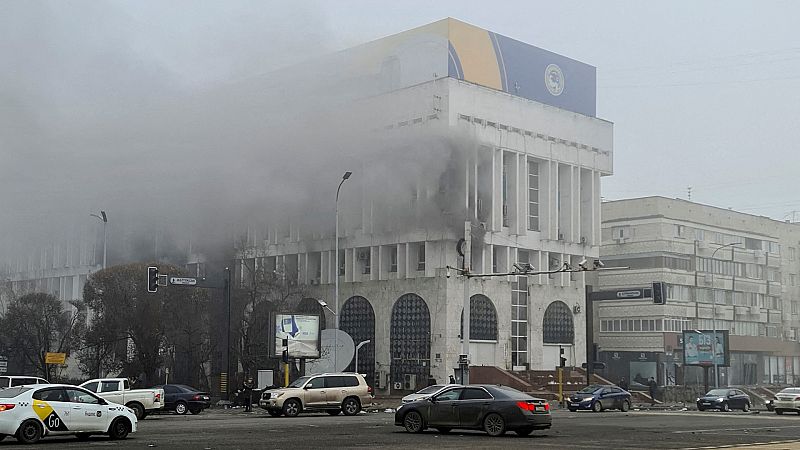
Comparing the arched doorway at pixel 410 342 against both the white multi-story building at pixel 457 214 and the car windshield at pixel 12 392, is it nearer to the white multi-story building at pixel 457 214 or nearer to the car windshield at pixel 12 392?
the white multi-story building at pixel 457 214

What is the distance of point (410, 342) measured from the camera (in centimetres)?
8094

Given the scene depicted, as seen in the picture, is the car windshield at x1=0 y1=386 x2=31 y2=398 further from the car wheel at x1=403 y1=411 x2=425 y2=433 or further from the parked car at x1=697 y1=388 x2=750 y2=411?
the parked car at x1=697 y1=388 x2=750 y2=411

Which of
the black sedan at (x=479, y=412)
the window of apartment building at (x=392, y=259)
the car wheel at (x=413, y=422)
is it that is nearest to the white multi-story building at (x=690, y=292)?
the window of apartment building at (x=392, y=259)

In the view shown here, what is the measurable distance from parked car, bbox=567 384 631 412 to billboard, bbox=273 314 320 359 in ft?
47.8

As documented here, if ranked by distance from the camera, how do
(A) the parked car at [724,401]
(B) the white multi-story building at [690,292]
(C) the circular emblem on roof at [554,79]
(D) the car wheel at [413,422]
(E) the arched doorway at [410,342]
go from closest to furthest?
(D) the car wheel at [413,422], (A) the parked car at [724,401], (E) the arched doorway at [410,342], (C) the circular emblem on roof at [554,79], (B) the white multi-story building at [690,292]

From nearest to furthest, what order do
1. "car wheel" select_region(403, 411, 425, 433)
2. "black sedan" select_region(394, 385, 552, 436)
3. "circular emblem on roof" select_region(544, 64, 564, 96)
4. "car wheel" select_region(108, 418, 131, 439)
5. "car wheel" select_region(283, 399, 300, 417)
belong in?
"car wheel" select_region(108, 418, 131, 439) → "black sedan" select_region(394, 385, 552, 436) → "car wheel" select_region(403, 411, 425, 433) → "car wheel" select_region(283, 399, 300, 417) → "circular emblem on roof" select_region(544, 64, 564, 96)

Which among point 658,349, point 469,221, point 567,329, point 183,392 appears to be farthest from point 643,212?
point 183,392

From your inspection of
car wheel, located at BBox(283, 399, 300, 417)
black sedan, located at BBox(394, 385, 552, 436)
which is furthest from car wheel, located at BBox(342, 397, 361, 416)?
black sedan, located at BBox(394, 385, 552, 436)

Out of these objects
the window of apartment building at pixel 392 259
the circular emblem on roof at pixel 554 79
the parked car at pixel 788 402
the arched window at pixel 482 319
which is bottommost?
the parked car at pixel 788 402

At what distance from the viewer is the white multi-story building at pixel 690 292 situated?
339 ft

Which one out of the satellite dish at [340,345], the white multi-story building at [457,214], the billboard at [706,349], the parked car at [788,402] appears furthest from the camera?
the white multi-story building at [457,214]

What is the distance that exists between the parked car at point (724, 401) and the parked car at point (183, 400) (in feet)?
92.5

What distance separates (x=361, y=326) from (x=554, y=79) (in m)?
28.7

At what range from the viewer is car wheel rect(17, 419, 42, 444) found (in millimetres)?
24469
